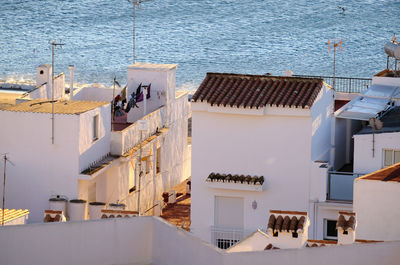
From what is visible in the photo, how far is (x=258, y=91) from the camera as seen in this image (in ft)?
89.1

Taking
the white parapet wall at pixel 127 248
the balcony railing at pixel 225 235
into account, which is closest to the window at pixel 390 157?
the balcony railing at pixel 225 235

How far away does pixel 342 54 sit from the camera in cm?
8881

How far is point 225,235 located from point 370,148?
402 cm

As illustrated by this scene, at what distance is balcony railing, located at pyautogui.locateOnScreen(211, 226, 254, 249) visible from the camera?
26.7 meters

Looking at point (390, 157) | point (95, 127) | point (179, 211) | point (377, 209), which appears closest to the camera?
point (377, 209)

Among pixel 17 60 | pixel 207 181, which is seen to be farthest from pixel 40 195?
pixel 17 60

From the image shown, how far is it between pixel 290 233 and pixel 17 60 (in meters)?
73.1

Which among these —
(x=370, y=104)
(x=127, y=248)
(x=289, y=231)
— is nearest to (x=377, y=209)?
(x=289, y=231)

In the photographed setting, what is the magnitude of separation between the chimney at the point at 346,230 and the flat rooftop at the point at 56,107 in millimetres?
12001

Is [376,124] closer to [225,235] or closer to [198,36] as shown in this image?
[225,235]

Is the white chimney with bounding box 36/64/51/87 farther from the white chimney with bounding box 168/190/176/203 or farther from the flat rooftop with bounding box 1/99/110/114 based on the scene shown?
the white chimney with bounding box 168/190/176/203

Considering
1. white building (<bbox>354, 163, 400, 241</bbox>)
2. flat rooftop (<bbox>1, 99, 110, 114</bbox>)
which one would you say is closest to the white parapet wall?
white building (<bbox>354, 163, 400, 241</bbox>)

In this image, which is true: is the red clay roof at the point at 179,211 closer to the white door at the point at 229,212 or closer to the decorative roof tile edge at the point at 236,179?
the white door at the point at 229,212

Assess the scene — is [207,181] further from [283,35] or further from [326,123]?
[283,35]
